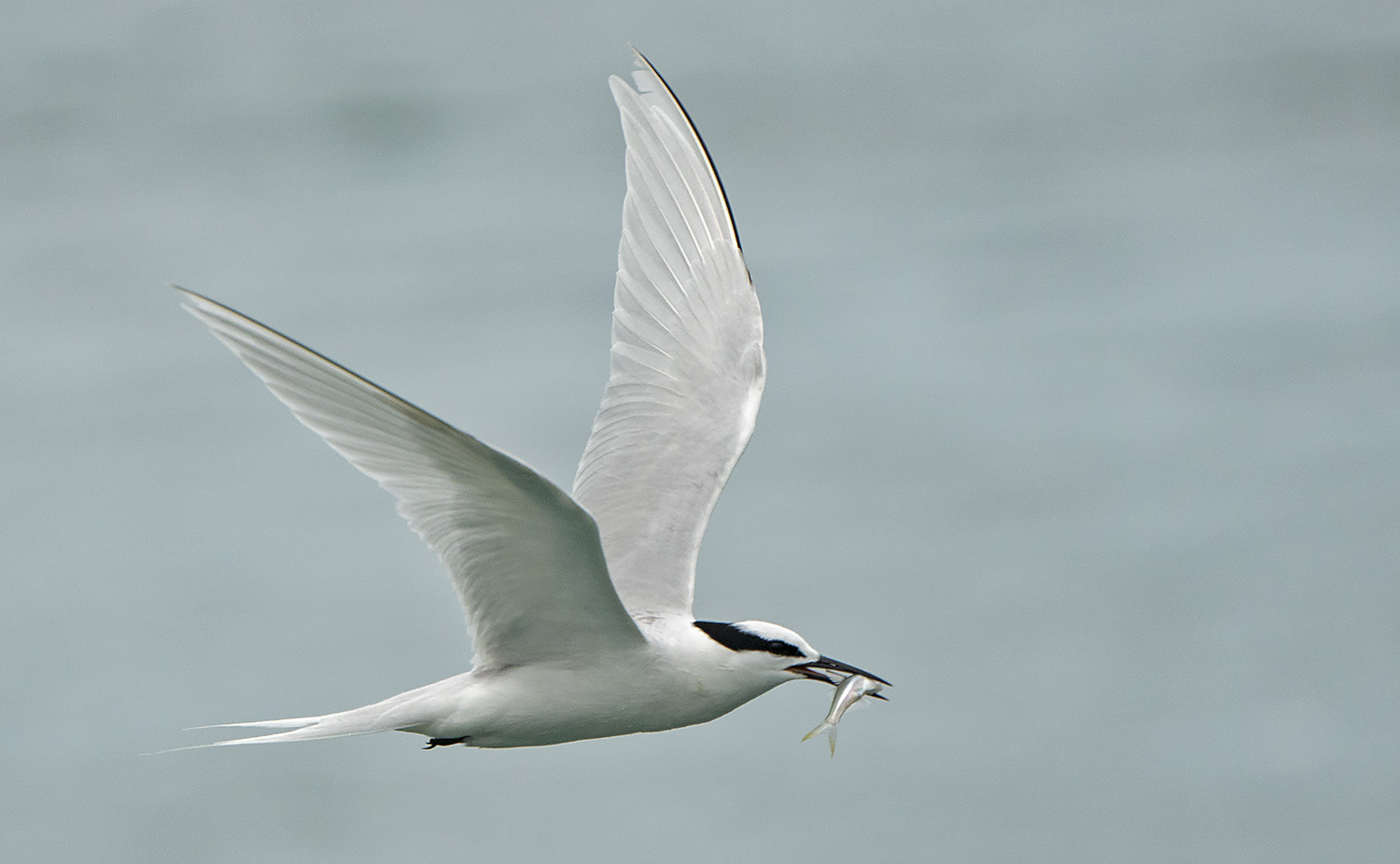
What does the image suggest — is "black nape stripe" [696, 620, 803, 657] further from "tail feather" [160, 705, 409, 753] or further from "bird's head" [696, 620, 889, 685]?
"tail feather" [160, 705, 409, 753]

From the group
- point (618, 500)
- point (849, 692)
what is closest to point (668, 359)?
point (618, 500)

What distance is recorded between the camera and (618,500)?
7258mm

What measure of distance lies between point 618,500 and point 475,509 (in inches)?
61.1

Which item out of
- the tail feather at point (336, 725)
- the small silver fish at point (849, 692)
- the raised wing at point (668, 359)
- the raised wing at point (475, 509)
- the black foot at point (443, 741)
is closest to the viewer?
the raised wing at point (475, 509)

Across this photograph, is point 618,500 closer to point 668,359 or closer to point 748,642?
point 668,359

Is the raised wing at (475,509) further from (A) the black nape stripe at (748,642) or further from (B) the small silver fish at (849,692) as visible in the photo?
(B) the small silver fish at (849,692)

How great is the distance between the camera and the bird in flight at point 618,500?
17.8 ft

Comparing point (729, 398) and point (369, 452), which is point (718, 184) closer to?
point (729, 398)

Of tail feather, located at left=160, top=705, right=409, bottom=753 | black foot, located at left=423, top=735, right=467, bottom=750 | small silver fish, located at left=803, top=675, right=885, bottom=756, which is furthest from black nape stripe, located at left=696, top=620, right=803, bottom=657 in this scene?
tail feather, located at left=160, top=705, right=409, bottom=753

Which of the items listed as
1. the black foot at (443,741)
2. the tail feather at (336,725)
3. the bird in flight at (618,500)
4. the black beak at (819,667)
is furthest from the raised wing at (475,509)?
the black beak at (819,667)

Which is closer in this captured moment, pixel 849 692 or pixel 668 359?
pixel 849 692

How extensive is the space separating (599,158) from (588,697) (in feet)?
73.2

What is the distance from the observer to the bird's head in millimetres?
6480

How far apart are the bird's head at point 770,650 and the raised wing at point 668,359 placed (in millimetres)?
487
